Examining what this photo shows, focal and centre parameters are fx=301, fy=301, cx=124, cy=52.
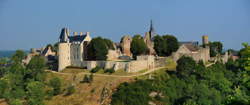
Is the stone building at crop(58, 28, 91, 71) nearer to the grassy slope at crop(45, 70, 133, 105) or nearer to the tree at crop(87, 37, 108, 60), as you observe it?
the tree at crop(87, 37, 108, 60)

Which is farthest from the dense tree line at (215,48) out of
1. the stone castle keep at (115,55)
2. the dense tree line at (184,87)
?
the dense tree line at (184,87)

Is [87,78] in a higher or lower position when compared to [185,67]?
lower

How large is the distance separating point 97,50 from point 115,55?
6.97 metres

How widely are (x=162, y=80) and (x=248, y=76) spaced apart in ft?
96.7

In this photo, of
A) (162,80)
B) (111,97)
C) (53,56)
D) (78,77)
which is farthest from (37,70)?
(162,80)

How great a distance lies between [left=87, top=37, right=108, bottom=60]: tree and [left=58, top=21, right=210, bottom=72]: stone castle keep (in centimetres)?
104

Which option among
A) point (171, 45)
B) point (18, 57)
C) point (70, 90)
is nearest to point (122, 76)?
point (70, 90)

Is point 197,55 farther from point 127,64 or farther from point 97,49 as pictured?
point 97,49

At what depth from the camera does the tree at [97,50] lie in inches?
2072

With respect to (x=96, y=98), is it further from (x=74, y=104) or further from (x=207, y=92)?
(x=207, y=92)

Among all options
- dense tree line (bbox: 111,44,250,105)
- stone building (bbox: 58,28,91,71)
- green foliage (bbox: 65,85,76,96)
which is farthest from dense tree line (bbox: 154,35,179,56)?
green foliage (bbox: 65,85,76,96)

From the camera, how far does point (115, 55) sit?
5878 cm

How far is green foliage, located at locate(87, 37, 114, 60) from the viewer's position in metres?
52.6

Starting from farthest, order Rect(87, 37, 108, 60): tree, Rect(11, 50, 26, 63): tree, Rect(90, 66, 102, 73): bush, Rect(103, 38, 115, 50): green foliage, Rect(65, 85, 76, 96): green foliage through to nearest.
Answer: Rect(11, 50, 26, 63): tree < Rect(103, 38, 115, 50): green foliage < Rect(87, 37, 108, 60): tree < Rect(90, 66, 102, 73): bush < Rect(65, 85, 76, 96): green foliage
